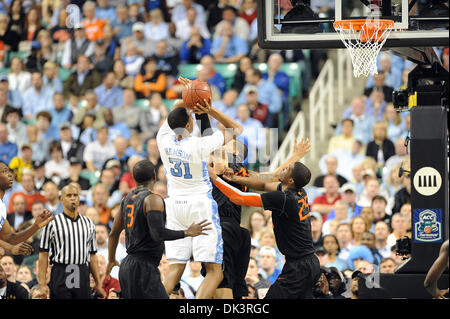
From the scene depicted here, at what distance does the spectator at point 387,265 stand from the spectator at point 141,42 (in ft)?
23.6

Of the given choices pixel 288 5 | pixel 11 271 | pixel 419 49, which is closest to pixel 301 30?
pixel 288 5

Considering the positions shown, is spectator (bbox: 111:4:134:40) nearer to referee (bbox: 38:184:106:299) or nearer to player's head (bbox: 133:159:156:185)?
referee (bbox: 38:184:106:299)

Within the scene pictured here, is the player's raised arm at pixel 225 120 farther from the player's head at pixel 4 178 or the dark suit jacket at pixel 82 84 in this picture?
the dark suit jacket at pixel 82 84

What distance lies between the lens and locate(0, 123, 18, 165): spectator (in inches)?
661

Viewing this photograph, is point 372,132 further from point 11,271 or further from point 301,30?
point 11,271

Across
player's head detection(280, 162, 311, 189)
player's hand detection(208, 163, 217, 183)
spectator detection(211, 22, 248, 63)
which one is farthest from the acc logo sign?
spectator detection(211, 22, 248, 63)

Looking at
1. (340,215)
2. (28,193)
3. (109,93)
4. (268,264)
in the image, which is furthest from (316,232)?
(109,93)

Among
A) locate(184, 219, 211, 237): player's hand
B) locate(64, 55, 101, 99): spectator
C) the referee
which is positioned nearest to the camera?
locate(184, 219, 211, 237): player's hand

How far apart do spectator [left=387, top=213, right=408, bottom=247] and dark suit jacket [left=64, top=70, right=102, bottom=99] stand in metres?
6.59

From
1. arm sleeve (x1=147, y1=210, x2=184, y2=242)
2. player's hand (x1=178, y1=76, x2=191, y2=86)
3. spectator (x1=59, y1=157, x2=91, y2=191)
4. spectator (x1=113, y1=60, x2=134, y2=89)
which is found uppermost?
player's hand (x1=178, y1=76, x2=191, y2=86)

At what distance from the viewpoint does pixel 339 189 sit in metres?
14.6

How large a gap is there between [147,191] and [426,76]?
368 centimetres

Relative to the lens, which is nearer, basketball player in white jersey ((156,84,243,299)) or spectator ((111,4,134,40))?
basketball player in white jersey ((156,84,243,299))

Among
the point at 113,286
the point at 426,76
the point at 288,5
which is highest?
the point at 288,5
